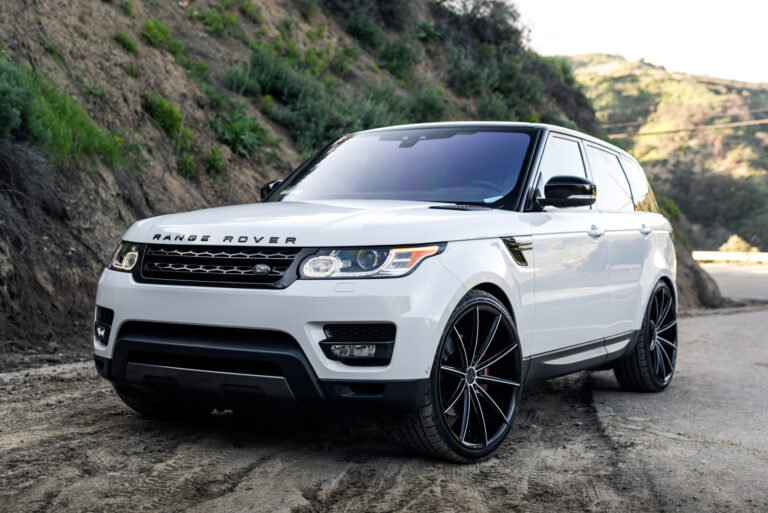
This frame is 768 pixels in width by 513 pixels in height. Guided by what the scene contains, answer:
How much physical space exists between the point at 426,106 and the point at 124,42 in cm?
776

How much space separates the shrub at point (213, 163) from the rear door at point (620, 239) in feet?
22.6

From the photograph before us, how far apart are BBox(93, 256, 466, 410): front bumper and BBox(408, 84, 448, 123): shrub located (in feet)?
48.3

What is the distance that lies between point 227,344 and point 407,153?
7.10 ft

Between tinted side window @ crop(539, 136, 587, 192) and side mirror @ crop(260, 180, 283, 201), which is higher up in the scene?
tinted side window @ crop(539, 136, 587, 192)

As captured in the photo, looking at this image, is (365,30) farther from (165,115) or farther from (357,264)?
(357,264)

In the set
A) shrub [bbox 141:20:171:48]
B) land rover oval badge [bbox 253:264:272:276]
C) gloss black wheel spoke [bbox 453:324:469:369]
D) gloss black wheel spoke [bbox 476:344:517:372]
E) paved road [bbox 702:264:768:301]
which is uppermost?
shrub [bbox 141:20:171:48]

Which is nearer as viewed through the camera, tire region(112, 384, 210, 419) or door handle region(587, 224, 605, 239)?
tire region(112, 384, 210, 419)

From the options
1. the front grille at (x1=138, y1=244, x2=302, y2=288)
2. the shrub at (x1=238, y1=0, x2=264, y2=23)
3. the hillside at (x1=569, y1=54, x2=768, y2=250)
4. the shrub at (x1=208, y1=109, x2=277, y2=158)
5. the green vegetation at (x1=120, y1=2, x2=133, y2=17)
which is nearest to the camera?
the front grille at (x1=138, y1=244, x2=302, y2=288)

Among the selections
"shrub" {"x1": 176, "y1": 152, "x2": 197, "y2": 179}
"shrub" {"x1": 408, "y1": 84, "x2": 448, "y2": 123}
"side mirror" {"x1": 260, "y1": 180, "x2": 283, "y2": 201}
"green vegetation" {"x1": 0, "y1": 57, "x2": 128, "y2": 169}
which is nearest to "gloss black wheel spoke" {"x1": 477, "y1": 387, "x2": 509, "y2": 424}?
"side mirror" {"x1": 260, "y1": 180, "x2": 283, "y2": 201}

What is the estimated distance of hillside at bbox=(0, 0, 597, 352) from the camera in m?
8.33

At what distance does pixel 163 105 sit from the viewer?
11953 millimetres

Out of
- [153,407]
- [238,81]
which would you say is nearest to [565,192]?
[153,407]

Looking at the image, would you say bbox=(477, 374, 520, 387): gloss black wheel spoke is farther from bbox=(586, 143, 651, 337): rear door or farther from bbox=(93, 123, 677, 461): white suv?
bbox=(586, 143, 651, 337): rear door

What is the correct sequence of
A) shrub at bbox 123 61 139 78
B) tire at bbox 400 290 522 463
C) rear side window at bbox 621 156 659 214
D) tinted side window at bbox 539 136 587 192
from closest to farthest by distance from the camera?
tire at bbox 400 290 522 463 < tinted side window at bbox 539 136 587 192 < rear side window at bbox 621 156 659 214 < shrub at bbox 123 61 139 78
